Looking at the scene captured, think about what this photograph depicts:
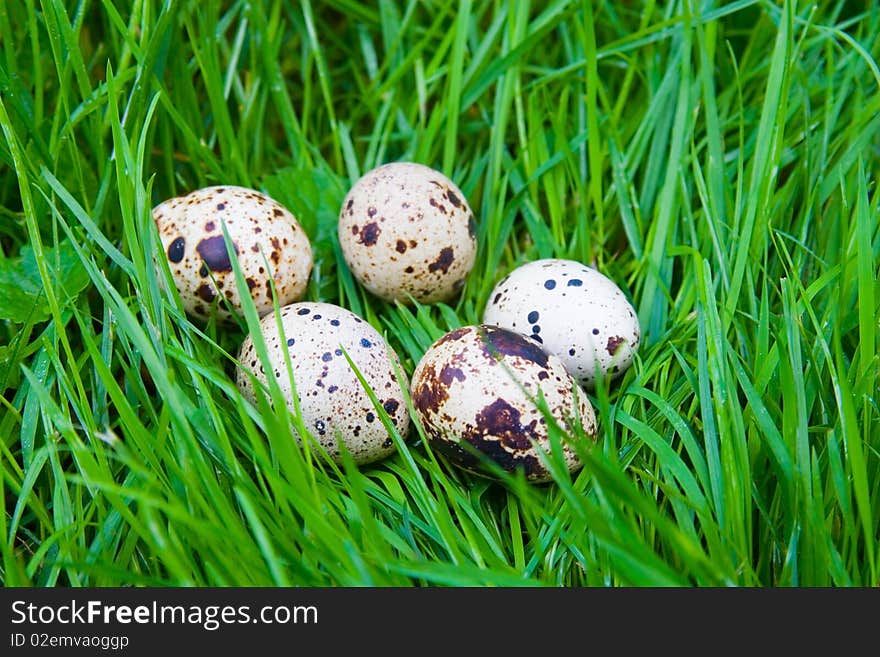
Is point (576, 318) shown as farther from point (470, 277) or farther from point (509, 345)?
point (470, 277)

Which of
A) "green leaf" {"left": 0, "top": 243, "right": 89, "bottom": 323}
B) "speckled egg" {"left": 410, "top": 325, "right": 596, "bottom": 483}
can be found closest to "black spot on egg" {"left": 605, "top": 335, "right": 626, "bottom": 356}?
"speckled egg" {"left": 410, "top": 325, "right": 596, "bottom": 483}

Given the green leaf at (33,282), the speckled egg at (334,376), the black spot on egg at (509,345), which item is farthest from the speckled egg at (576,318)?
the green leaf at (33,282)

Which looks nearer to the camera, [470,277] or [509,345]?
[509,345]

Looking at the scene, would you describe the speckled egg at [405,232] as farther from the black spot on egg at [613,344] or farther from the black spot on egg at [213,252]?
the black spot on egg at [613,344]

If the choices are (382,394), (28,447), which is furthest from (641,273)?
(28,447)

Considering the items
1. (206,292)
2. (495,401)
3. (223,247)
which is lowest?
(495,401)

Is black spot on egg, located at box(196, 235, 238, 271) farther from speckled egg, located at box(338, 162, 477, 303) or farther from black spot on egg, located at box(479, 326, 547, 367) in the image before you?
black spot on egg, located at box(479, 326, 547, 367)

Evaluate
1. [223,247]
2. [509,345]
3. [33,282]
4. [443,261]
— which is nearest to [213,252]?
[223,247]

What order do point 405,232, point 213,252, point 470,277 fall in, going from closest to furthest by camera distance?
1. point 213,252
2. point 405,232
3. point 470,277

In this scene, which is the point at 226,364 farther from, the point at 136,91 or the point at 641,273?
the point at 641,273
